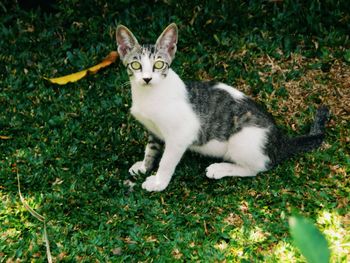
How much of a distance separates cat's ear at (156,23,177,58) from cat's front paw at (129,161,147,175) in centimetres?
118

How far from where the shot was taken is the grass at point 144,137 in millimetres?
3461

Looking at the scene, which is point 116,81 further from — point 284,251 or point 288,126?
point 284,251

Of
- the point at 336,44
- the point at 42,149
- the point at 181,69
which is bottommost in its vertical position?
the point at 42,149

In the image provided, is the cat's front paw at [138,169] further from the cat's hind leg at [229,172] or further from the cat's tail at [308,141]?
the cat's tail at [308,141]

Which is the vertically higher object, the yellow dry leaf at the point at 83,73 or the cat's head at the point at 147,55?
the cat's head at the point at 147,55

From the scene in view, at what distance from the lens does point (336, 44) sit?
5.24 meters

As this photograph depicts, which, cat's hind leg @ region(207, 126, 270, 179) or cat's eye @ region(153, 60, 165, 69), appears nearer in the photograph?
cat's eye @ region(153, 60, 165, 69)

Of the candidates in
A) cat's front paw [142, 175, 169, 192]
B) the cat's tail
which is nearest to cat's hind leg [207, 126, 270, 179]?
the cat's tail

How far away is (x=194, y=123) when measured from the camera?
3805mm

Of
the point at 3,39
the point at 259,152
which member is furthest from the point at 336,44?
the point at 3,39

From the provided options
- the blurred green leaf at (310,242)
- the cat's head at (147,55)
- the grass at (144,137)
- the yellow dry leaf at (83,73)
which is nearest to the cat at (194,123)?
the cat's head at (147,55)

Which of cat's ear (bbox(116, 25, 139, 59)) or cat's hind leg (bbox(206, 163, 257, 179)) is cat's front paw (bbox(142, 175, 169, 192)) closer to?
cat's hind leg (bbox(206, 163, 257, 179))

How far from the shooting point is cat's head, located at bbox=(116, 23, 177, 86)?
3.40 m

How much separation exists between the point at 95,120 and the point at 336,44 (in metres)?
3.05
